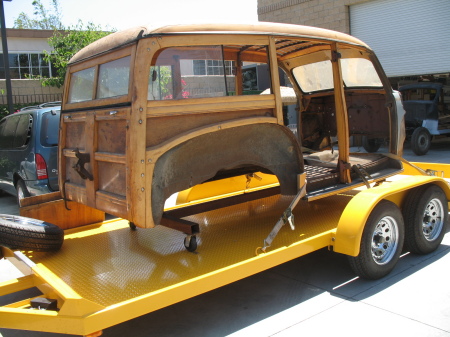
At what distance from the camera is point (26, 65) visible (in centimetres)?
2141

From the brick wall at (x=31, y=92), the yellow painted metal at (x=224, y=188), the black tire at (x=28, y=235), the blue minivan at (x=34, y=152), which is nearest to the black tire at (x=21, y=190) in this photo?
the blue minivan at (x=34, y=152)

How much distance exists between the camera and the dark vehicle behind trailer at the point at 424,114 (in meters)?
13.4

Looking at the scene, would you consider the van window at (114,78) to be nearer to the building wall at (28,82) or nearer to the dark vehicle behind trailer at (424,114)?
the dark vehicle behind trailer at (424,114)

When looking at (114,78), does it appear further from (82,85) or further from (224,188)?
(224,188)

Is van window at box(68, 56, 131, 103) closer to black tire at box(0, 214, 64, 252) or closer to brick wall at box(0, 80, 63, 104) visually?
black tire at box(0, 214, 64, 252)

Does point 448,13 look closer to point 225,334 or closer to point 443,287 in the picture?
point 443,287

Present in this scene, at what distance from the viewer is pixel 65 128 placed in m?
4.61

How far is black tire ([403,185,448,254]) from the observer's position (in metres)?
4.93

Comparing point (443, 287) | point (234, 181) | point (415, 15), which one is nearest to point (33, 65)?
point (415, 15)

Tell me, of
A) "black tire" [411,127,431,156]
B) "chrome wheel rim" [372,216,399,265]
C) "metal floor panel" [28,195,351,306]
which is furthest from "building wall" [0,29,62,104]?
"chrome wheel rim" [372,216,399,265]

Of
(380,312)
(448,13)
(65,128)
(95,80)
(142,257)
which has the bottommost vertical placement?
(380,312)

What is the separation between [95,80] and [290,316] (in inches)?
106

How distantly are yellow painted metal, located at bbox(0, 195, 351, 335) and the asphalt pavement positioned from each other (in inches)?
18.2

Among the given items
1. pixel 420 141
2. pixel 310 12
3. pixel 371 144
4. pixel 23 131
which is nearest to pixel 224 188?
pixel 371 144
